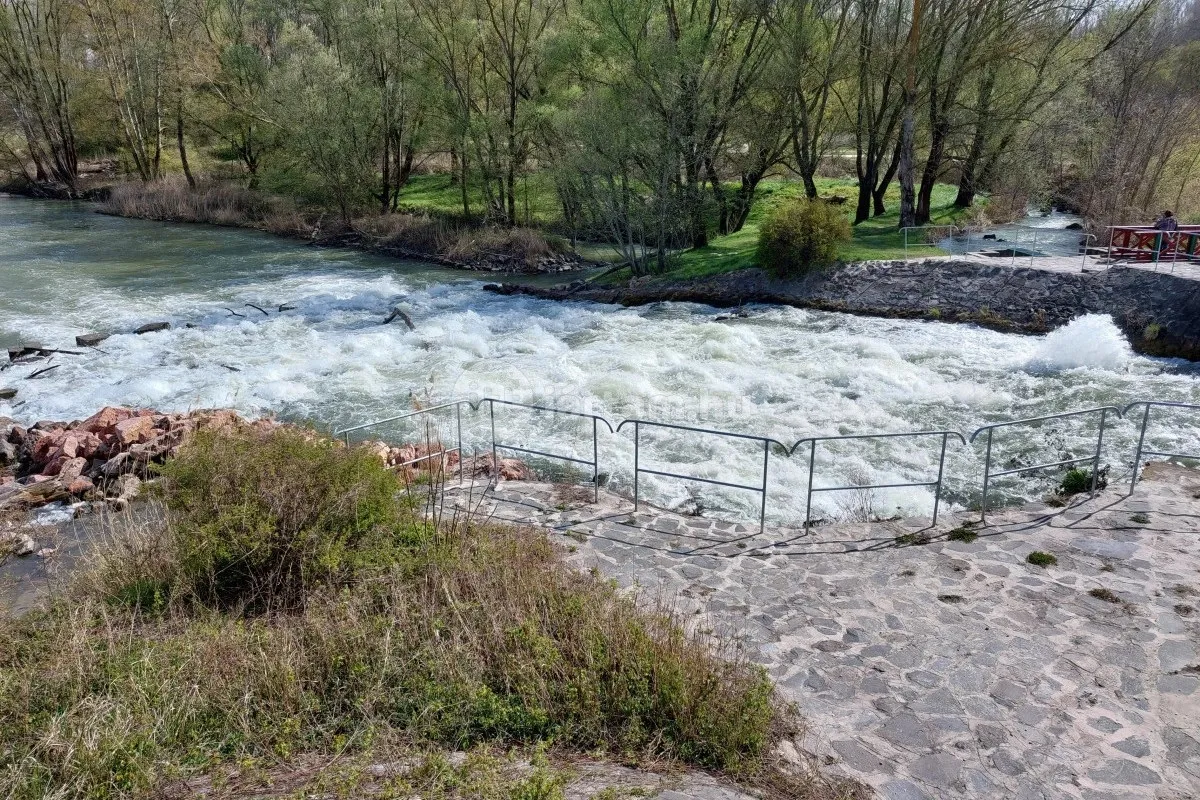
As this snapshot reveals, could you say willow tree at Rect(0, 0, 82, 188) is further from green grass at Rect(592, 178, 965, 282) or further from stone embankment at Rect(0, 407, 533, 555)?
stone embankment at Rect(0, 407, 533, 555)

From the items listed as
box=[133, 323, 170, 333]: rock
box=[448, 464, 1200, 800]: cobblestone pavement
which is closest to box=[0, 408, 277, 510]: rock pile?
box=[448, 464, 1200, 800]: cobblestone pavement

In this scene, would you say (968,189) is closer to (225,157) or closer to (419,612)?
(419,612)

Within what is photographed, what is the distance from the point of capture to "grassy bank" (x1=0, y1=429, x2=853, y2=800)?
504 cm

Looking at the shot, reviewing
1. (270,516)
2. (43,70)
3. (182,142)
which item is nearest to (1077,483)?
(270,516)

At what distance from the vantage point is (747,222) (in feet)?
122

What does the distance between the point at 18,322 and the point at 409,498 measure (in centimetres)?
2179

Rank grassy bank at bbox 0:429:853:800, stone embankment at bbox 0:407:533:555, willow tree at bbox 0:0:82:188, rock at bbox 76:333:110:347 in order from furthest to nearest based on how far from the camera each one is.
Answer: willow tree at bbox 0:0:82:188, rock at bbox 76:333:110:347, stone embankment at bbox 0:407:533:555, grassy bank at bbox 0:429:853:800

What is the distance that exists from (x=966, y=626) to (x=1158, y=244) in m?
19.0

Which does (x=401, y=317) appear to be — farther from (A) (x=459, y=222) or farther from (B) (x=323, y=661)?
(B) (x=323, y=661)

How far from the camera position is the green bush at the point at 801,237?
25.4 m

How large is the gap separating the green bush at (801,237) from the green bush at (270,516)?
20.3 meters

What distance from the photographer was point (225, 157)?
53.9 metres

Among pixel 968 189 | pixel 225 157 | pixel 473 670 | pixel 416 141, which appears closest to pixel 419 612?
pixel 473 670

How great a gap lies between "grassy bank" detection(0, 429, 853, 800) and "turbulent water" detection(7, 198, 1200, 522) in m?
5.75
